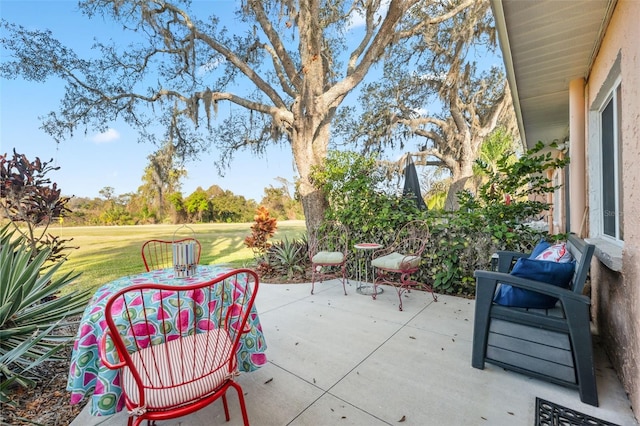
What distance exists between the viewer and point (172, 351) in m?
1.42

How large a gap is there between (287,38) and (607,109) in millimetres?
6081

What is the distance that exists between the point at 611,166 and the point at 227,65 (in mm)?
7881

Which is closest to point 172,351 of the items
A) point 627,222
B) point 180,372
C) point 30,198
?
point 180,372

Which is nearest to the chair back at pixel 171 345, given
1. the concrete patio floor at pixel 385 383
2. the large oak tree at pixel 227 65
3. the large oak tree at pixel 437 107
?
the concrete patio floor at pixel 385 383

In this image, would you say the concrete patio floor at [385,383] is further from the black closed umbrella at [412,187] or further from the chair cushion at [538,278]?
the black closed umbrella at [412,187]

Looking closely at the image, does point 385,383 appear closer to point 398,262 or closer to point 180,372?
point 180,372

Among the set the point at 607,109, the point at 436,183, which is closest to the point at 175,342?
the point at 607,109

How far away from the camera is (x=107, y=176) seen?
252 inches

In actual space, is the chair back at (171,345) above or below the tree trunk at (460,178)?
below

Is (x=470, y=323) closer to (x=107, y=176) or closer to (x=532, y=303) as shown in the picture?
(x=532, y=303)

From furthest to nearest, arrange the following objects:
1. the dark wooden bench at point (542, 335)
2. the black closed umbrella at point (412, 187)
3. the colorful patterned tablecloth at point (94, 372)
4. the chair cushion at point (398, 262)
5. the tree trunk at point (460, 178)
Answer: the tree trunk at point (460, 178) < the black closed umbrella at point (412, 187) < the chair cushion at point (398, 262) < the dark wooden bench at point (542, 335) < the colorful patterned tablecloth at point (94, 372)

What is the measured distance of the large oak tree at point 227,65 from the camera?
225 inches

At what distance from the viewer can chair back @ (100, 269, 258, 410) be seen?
1.13m

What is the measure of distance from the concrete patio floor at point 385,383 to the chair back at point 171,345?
52 cm
